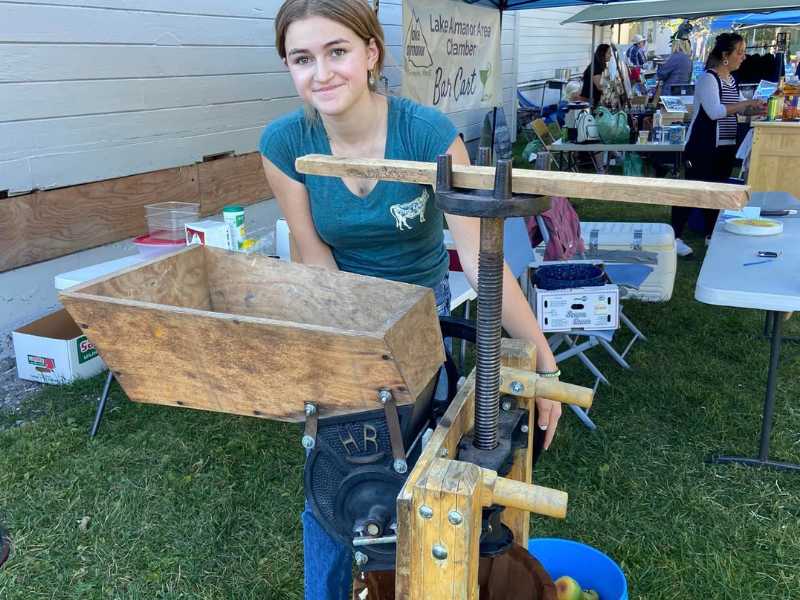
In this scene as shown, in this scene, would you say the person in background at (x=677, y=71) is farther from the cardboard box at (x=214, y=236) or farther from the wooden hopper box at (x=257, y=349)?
the wooden hopper box at (x=257, y=349)

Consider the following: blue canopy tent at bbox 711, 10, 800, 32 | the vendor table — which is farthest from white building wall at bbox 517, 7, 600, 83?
the vendor table

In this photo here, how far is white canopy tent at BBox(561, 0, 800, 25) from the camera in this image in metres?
7.96

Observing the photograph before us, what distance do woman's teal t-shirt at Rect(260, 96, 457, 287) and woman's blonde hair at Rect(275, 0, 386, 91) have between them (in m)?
0.19

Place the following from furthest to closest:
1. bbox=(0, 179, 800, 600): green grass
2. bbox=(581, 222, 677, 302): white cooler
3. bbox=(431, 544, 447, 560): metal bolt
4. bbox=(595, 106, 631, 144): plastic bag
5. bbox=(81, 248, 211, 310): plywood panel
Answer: bbox=(595, 106, 631, 144): plastic bag
bbox=(581, 222, 677, 302): white cooler
bbox=(0, 179, 800, 600): green grass
bbox=(81, 248, 211, 310): plywood panel
bbox=(431, 544, 447, 560): metal bolt

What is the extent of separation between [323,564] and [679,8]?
32.0 ft

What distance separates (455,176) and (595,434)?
278cm

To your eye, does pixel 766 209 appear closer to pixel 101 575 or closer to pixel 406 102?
pixel 406 102

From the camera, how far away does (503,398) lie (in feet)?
4.37

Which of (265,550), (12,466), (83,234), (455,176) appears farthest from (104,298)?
(83,234)

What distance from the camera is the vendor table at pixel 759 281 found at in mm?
2766

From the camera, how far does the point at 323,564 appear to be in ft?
5.36

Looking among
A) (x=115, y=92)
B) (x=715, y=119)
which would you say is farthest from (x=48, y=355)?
(x=715, y=119)

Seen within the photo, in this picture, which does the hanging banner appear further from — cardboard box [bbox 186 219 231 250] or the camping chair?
cardboard box [bbox 186 219 231 250]

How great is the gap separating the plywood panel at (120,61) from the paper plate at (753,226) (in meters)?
3.50
